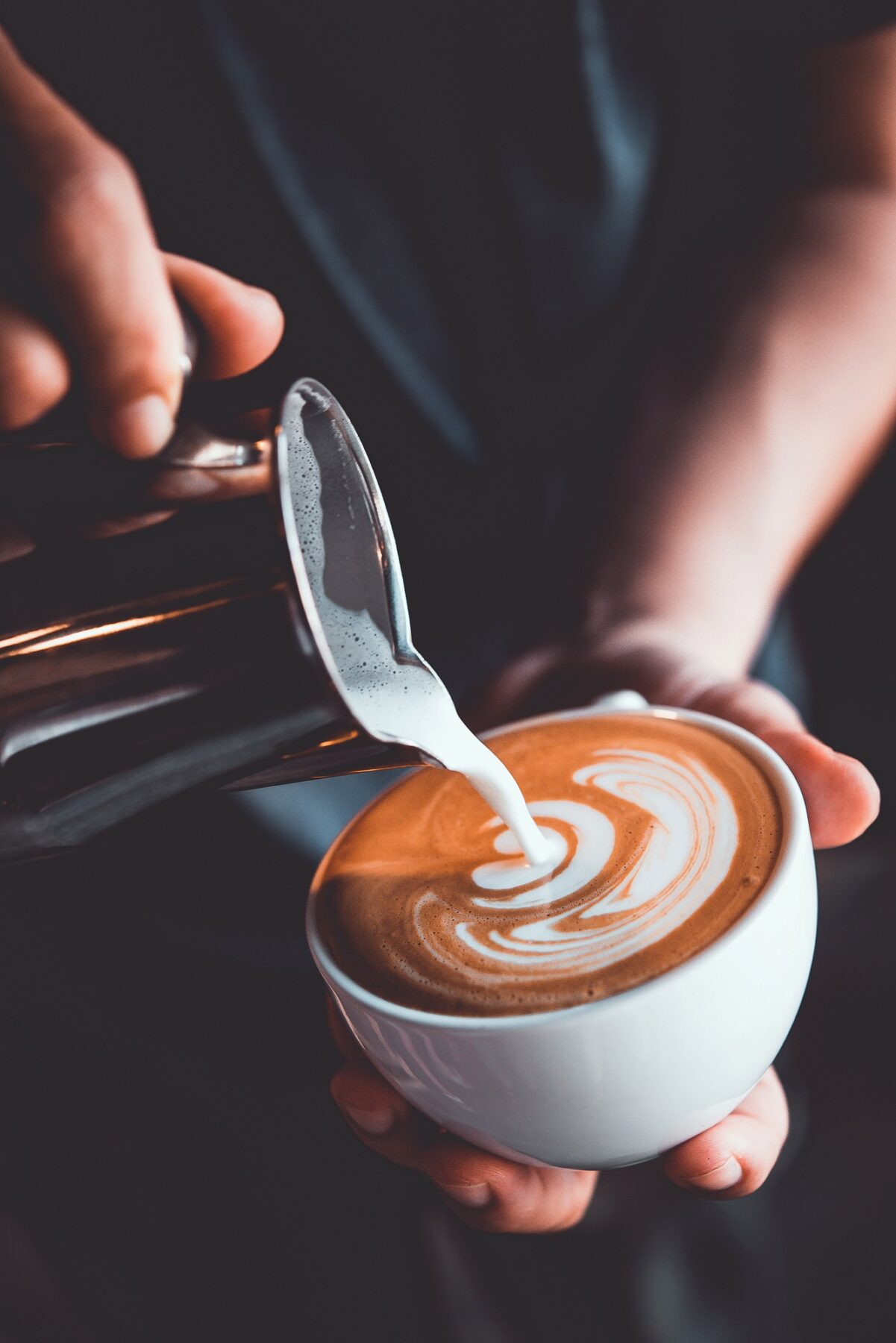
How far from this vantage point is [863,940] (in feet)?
6.20

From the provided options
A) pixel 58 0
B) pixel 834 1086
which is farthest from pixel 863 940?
pixel 58 0

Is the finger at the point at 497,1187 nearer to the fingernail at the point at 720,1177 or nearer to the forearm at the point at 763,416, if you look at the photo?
the fingernail at the point at 720,1177

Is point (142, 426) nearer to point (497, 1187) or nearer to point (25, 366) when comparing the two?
point (25, 366)

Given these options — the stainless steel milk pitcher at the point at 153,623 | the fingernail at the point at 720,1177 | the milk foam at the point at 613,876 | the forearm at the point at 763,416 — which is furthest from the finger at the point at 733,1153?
the forearm at the point at 763,416

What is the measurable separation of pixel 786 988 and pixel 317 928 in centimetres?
35

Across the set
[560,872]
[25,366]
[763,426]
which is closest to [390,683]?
[560,872]

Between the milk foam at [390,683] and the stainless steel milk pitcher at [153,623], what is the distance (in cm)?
10

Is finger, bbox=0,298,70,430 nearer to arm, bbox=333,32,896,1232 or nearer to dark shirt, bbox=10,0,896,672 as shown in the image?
dark shirt, bbox=10,0,896,672

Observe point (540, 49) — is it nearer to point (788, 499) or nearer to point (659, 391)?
point (659, 391)

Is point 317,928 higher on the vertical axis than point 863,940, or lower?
higher

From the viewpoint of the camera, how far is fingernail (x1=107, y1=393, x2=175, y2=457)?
1.83ft

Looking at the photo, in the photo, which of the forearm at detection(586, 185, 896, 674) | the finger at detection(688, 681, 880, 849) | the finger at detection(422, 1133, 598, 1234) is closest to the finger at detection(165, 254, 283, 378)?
the finger at detection(688, 681, 880, 849)

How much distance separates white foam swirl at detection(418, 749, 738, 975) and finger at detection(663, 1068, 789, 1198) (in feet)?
0.74

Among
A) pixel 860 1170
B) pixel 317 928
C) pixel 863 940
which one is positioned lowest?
pixel 860 1170
